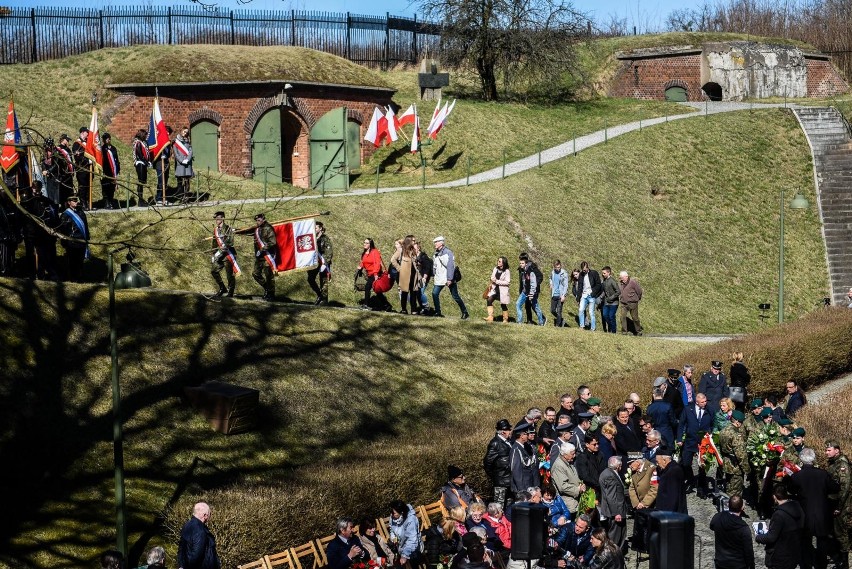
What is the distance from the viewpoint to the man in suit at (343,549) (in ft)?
46.1

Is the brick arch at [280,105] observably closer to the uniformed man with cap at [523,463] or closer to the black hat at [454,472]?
the uniformed man with cap at [523,463]

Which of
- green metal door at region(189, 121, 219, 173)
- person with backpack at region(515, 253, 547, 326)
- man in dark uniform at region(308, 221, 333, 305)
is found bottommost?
person with backpack at region(515, 253, 547, 326)

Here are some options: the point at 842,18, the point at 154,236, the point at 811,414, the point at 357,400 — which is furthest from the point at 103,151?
the point at 842,18

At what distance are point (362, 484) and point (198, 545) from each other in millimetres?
3365

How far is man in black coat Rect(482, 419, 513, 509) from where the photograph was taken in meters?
17.1

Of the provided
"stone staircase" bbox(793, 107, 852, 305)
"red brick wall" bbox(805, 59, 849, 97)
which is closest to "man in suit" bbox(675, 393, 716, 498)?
"stone staircase" bbox(793, 107, 852, 305)

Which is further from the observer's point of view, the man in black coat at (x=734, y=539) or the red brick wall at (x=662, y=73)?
the red brick wall at (x=662, y=73)

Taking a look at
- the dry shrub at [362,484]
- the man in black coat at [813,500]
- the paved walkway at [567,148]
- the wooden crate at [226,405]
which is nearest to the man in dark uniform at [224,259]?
the wooden crate at [226,405]

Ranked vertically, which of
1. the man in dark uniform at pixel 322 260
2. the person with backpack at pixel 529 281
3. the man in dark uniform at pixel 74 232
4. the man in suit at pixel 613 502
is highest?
the man in dark uniform at pixel 74 232

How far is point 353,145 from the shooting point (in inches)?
1688

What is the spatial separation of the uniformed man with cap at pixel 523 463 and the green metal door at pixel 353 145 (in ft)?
86.2

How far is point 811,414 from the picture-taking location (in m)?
21.8

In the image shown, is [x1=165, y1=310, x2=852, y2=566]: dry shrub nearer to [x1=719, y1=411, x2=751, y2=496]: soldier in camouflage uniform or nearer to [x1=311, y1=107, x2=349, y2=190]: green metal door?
[x1=719, y1=411, x2=751, y2=496]: soldier in camouflage uniform

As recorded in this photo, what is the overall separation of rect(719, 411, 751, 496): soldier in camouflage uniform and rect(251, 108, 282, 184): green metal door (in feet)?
80.0
